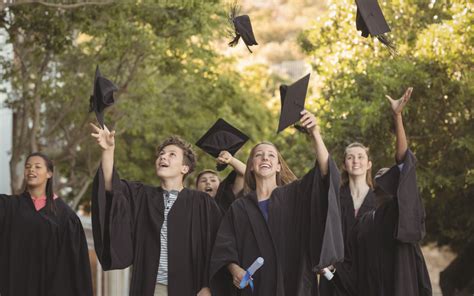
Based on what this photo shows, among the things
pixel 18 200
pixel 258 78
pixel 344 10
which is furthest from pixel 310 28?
pixel 258 78

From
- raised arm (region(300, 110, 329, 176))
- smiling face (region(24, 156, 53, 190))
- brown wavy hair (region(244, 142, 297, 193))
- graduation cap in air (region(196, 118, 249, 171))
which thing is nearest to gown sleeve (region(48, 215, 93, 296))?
smiling face (region(24, 156, 53, 190))

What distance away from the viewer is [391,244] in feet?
36.2

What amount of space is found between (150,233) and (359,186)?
2.23 metres

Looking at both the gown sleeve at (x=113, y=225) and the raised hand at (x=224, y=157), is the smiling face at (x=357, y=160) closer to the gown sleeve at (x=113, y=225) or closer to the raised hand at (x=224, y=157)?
the raised hand at (x=224, y=157)

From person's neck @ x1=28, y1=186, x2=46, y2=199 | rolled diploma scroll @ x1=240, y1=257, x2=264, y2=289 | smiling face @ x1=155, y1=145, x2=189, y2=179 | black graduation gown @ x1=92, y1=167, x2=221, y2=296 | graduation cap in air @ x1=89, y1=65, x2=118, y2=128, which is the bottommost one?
rolled diploma scroll @ x1=240, y1=257, x2=264, y2=289

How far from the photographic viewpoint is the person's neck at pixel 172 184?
405 inches

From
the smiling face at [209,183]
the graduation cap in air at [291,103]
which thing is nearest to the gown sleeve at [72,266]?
the smiling face at [209,183]

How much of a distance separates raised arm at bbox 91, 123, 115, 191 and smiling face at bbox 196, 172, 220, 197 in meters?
2.32

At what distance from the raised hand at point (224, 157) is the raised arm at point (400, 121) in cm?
180

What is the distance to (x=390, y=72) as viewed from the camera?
18969mm

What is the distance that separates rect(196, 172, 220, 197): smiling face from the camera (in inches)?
482

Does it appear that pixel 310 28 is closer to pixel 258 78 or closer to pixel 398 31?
pixel 398 31

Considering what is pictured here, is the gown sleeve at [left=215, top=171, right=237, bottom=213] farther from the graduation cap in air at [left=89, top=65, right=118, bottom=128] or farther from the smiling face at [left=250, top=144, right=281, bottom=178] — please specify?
the graduation cap in air at [left=89, top=65, right=118, bottom=128]

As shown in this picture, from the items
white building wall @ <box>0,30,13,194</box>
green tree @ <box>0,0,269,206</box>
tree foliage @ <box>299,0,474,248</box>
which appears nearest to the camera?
green tree @ <box>0,0,269,206</box>
